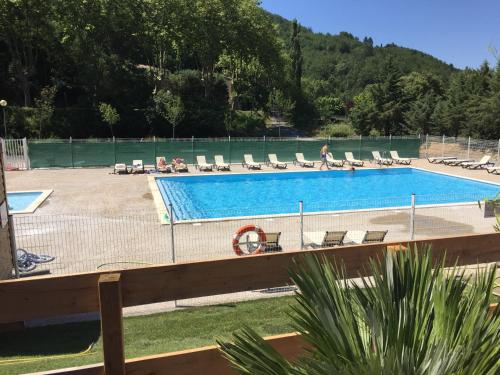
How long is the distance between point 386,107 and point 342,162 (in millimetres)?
22495

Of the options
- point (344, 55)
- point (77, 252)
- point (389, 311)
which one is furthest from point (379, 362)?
point (344, 55)

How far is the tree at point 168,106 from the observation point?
128 feet

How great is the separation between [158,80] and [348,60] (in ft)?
266

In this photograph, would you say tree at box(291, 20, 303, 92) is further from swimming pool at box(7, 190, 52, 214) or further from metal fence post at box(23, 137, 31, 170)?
swimming pool at box(7, 190, 52, 214)

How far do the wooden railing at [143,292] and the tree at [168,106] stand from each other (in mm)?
37181

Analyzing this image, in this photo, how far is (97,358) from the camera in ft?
15.3

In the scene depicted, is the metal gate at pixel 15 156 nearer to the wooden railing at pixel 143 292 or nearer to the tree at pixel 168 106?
the tree at pixel 168 106

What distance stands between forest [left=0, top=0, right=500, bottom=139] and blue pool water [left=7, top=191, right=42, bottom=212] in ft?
64.3

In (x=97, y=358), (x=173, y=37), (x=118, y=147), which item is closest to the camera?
(x=97, y=358)

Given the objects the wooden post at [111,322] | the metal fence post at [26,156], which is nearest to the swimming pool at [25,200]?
the metal fence post at [26,156]

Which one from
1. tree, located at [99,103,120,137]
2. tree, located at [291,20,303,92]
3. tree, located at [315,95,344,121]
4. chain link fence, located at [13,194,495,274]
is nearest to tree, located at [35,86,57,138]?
tree, located at [99,103,120,137]

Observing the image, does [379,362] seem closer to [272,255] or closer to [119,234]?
[272,255]

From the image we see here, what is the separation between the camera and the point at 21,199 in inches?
687

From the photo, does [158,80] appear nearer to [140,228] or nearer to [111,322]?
[140,228]
